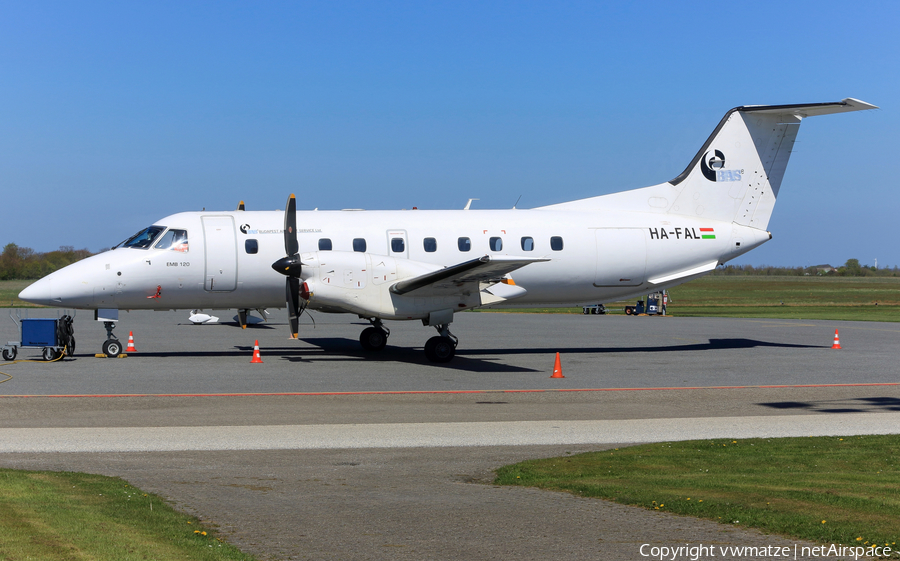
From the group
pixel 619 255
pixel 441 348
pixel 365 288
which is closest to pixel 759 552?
pixel 365 288

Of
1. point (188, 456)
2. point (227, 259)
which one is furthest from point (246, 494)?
point (227, 259)

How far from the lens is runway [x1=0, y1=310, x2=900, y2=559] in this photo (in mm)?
6617

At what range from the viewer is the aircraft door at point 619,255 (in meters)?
23.3

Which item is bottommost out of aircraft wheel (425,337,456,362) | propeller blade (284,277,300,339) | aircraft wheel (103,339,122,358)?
aircraft wheel (425,337,456,362)

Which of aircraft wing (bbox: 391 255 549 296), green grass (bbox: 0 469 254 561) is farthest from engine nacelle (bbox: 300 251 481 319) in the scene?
green grass (bbox: 0 469 254 561)

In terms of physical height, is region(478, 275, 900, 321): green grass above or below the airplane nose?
below

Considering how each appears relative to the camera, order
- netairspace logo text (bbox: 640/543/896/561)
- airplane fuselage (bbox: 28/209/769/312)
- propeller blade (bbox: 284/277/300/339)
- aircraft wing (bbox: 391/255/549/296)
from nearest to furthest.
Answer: netairspace logo text (bbox: 640/543/896/561) < aircraft wing (bbox: 391/255/549/296) < propeller blade (bbox: 284/277/300/339) < airplane fuselage (bbox: 28/209/769/312)

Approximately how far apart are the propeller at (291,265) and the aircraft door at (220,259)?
1.50 metres

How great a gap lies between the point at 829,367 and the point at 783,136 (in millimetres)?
8253

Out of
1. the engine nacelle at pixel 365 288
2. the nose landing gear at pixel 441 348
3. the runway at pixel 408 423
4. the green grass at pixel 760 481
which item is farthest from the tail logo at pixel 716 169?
the green grass at pixel 760 481

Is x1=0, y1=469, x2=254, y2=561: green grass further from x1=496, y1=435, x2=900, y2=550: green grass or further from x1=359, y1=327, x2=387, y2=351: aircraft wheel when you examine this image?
x1=359, y1=327, x2=387, y2=351: aircraft wheel

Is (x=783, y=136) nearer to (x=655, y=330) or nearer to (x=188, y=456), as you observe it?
(x=655, y=330)

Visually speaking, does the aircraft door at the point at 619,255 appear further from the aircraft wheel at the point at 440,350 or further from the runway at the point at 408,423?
the aircraft wheel at the point at 440,350

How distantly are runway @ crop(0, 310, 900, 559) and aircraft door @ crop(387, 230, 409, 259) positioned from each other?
Result: 2.91 metres
